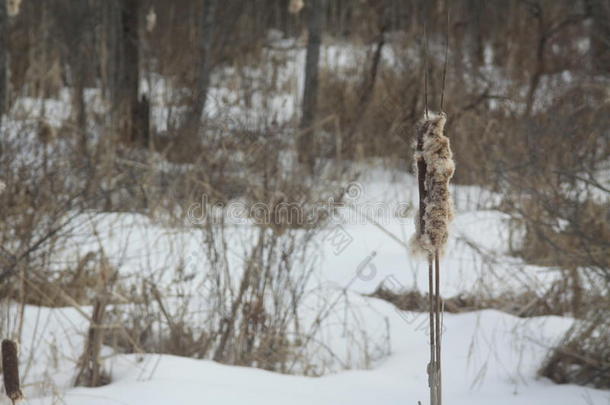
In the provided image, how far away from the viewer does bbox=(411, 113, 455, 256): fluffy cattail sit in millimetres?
1099

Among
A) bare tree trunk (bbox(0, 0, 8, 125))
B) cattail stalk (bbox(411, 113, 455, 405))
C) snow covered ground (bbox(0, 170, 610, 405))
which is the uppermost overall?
bare tree trunk (bbox(0, 0, 8, 125))

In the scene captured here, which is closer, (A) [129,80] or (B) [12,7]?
(B) [12,7]

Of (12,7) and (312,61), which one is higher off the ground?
(12,7)

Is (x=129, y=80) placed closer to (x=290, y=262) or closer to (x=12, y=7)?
(x=12, y=7)

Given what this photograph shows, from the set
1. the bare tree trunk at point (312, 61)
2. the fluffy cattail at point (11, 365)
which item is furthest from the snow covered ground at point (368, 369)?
the bare tree trunk at point (312, 61)

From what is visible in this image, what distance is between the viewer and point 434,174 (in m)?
1.10

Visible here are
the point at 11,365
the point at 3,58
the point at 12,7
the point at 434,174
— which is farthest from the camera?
the point at 12,7

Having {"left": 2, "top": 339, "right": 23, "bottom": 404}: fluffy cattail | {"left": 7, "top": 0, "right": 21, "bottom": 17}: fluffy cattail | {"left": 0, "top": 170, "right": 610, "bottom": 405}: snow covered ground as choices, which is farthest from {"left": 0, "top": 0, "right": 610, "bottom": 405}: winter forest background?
Answer: {"left": 2, "top": 339, "right": 23, "bottom": 404}: fluffy cattail

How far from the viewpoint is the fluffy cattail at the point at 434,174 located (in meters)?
1.10

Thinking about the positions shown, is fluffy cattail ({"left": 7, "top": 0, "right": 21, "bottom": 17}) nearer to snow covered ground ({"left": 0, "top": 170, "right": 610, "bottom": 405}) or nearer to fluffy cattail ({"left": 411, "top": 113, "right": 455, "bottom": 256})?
snow covered ground ({"left": 0, "top": 170, "right": 610, "bottom": 405})

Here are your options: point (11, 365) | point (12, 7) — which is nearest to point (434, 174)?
point (11, 365)

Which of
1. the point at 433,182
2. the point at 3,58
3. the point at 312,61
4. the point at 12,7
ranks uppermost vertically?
the point at 12,7

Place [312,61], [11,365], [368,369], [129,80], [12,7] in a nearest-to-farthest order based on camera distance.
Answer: [11,365] < [368,369] < [12,7] < [312,61] < [129,80]

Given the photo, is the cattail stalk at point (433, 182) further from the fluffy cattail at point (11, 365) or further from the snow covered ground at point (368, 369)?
the snow covered ground at point (368, 369)
